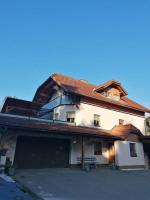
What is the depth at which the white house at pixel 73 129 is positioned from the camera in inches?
594

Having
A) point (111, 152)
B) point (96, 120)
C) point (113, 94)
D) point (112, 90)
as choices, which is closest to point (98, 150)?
point (111, 152)

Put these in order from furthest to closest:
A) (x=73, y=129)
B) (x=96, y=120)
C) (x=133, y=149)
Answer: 1. (x=133, y=149)
2. (x=96, y=120)
3. (x=73, y=129)

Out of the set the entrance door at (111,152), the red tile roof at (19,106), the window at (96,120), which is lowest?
the entrance door at (111,152)

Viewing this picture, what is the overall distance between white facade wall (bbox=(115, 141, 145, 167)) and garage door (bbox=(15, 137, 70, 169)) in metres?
5.06

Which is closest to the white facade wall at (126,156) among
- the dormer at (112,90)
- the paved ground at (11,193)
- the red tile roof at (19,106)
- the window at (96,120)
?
the window at (96,120)

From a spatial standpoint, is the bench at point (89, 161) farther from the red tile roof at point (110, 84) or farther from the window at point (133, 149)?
the red tile roof at point (110, 84)

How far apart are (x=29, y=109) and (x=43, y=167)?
663cm

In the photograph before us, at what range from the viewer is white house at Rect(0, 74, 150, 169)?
15.1m

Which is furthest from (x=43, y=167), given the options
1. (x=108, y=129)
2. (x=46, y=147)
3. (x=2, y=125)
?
(x=108, y=129)

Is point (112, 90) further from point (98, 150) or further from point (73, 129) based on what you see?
point (73, 129)

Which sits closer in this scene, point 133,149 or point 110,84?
point 133,149

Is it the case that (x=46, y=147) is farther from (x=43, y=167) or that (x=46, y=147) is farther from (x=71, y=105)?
(x=71, y=105)

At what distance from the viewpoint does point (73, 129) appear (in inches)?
628

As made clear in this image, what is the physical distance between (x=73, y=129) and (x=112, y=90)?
9.40 m
